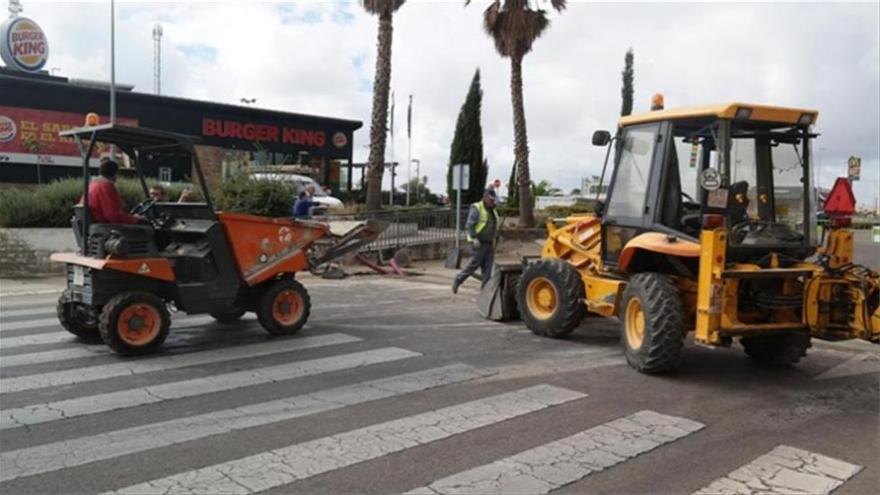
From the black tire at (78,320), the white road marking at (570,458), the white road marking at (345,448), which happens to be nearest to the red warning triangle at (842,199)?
the white road marking at (570,458)

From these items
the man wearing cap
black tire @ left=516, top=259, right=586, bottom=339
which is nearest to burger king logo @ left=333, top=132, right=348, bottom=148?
the man wearing cap

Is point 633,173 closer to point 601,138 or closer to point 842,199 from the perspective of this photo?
point 601,138

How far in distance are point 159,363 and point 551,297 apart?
450cm

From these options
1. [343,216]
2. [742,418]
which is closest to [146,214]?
[742,418]

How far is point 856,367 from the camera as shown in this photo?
25.5ft

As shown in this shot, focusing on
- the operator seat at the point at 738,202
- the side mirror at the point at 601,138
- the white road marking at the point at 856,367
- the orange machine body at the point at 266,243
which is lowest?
the white road marking at the point at 856,367

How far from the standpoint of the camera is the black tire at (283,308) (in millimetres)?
8672

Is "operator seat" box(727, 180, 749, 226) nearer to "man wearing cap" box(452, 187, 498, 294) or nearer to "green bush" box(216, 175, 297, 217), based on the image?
"man wearing cap" box(452, 187, 498, 294)

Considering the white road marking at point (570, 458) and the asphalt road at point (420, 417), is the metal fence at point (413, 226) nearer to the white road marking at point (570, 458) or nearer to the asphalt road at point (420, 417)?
the asphalt road at point (420, 417)

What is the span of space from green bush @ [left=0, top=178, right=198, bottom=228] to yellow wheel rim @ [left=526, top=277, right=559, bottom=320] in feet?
32.3

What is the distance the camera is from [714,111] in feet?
22.6

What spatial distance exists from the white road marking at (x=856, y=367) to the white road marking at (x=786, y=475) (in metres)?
2.71

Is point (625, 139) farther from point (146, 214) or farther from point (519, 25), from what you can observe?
point (519, 25)

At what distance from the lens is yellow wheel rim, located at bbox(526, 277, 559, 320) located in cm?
891
